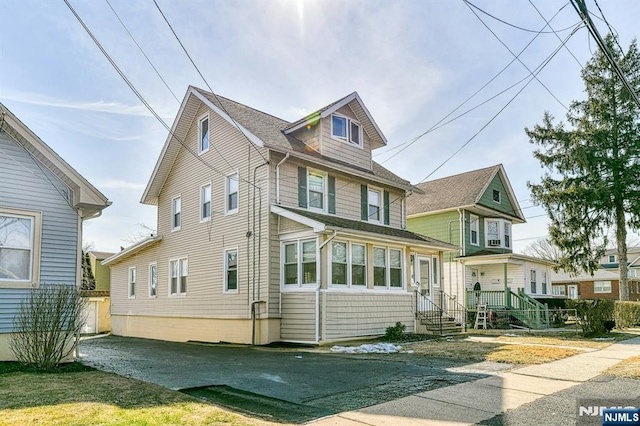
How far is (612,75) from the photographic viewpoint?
25812 millimetres

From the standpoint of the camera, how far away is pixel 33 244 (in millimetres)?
10906

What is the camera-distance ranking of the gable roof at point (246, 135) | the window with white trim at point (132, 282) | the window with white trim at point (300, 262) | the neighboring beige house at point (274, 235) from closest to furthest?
the window with white trim at point (300, 262)
the neighboring beige house at point (274, 235)
the gable roof at point (246, 135)
the window with white trim at point (132, 282)

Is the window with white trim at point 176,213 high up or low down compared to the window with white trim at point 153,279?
up

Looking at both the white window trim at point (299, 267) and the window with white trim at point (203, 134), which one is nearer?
the white window trim at point (299, 267)

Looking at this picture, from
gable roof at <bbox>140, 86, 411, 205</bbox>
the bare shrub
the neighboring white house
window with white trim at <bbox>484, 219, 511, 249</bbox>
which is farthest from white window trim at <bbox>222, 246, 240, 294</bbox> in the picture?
window with white trim at <bbox>484, 219, 511, 249</bbox>

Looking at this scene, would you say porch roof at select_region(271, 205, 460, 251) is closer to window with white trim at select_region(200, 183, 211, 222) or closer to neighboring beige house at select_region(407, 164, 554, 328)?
window with white trim at select_region(200, 183, 211, 222)

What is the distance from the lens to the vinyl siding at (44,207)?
35.2 feet

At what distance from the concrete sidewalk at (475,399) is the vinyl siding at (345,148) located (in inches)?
424

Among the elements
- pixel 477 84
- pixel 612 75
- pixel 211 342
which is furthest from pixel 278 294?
pixel 612 75

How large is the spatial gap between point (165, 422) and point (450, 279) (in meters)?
22.1

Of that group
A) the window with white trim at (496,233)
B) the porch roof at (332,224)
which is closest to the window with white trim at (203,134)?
the porch roof at (332,224)

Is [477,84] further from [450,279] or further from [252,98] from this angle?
[450,279]

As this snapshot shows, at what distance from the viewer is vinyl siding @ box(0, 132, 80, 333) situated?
10.7 meters

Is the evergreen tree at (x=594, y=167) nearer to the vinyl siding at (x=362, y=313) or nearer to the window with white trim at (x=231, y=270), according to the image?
the vinyl siding at (x=362, y=313)
